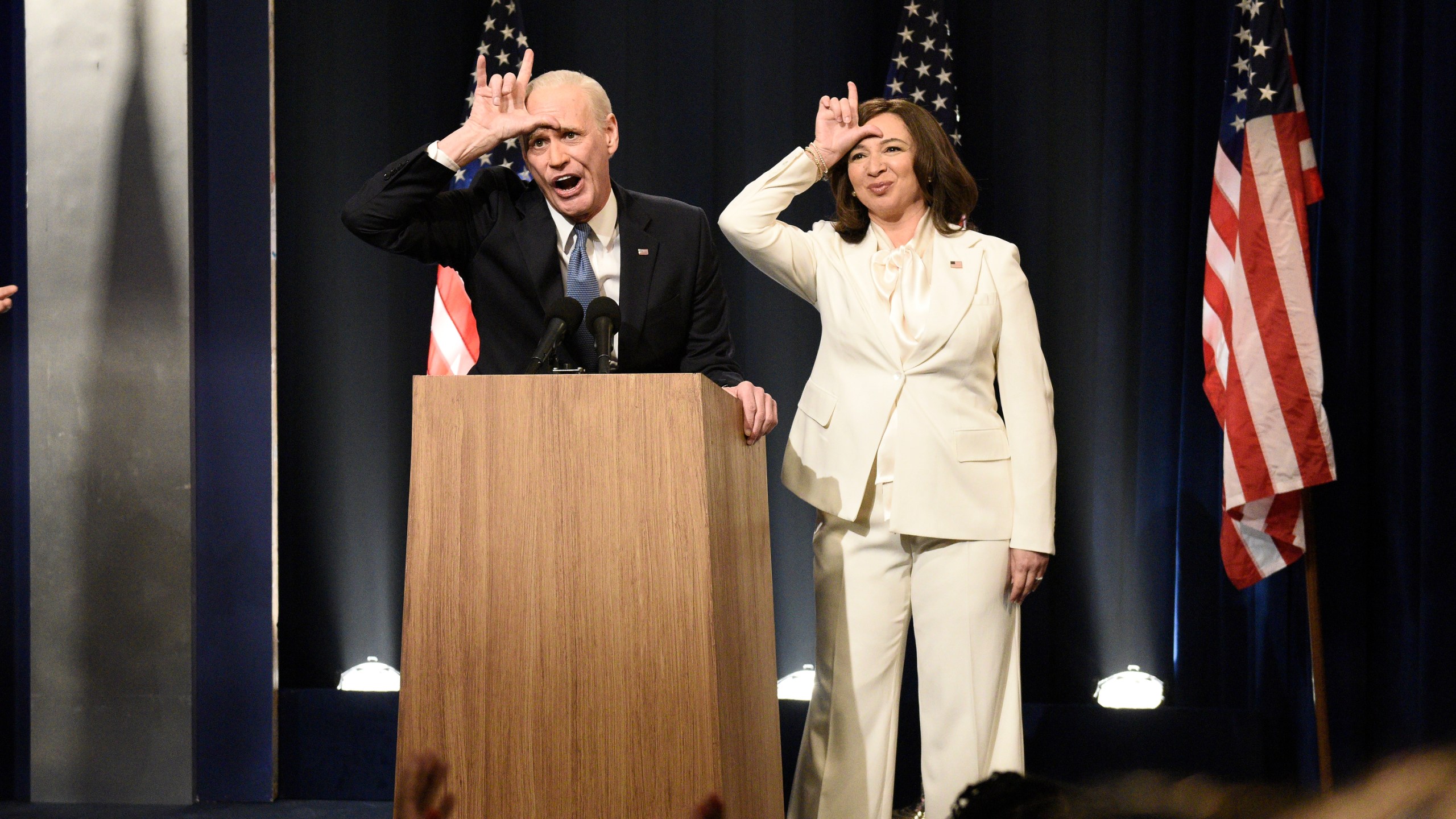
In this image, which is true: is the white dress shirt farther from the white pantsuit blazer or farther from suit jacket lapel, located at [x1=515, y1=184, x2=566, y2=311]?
suit jacket lapel, located at [x1=515, y1=184, x2=566, y2=311]

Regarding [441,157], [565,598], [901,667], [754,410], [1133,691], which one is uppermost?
[441,157]

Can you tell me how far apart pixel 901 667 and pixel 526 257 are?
1.15 m

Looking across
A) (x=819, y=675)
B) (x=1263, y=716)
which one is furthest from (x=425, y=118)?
(x=1263, y=716)

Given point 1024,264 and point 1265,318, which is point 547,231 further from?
point 1024,264

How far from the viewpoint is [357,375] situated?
13.6 ft

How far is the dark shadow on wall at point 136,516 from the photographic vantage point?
133 inches

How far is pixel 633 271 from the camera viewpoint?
89.7 inches

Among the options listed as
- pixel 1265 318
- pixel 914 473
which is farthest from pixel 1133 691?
pixel 914 473

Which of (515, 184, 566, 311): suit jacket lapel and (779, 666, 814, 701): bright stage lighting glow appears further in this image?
(779, 666, 814, 701): bright stage lighting glow

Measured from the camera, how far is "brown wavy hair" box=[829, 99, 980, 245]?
2.60 meters

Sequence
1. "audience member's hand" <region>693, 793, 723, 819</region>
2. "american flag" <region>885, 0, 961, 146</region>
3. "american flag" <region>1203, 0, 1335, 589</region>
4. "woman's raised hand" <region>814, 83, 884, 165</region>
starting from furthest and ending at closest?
"american flag" <region>885, 0, 961, 146</region> < "american flag" <region>1203, 0, 1335, 589</region> < "woman's raised hand" <region>814, 83, 884, 165</region> < "audience member's hand" <region>693, 793, 723, 819</region>

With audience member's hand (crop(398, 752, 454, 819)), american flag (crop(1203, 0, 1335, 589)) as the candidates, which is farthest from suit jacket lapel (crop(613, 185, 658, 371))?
american flag (crop(1203, 0, 1335, 589))

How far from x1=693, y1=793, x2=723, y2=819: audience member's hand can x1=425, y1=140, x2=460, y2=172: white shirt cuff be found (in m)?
1.23

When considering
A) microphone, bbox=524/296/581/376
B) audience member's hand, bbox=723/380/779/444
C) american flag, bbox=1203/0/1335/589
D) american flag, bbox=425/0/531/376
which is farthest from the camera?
american flag, bbox=425/0/531/376
